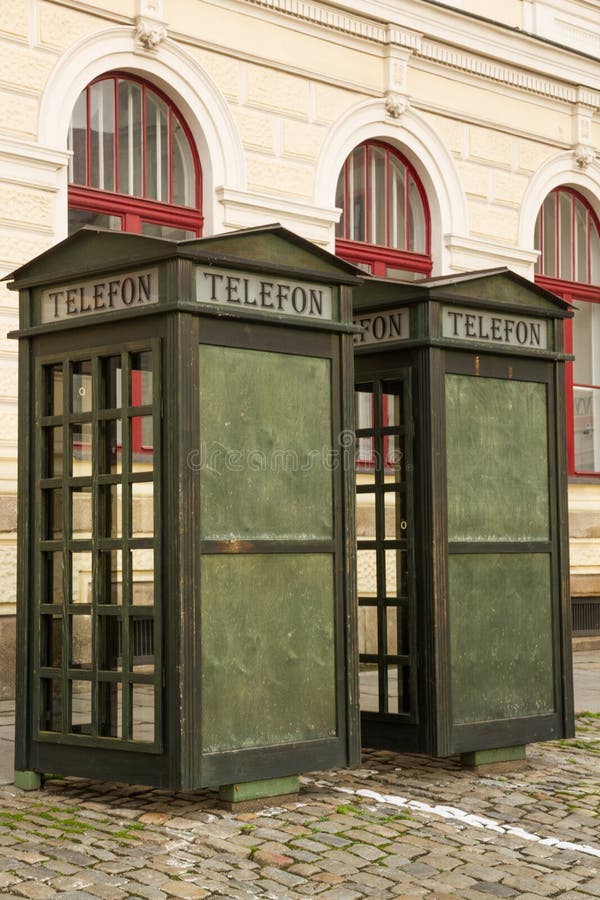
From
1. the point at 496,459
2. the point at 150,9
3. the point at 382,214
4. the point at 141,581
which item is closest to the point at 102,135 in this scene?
the point at 150,9

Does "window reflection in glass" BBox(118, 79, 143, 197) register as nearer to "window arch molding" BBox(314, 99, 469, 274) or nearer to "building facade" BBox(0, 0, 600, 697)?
"building facade" BBox(0, 0, 600, 697)

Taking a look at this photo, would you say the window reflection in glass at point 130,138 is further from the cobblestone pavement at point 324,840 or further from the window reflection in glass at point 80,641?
the cobblestone pavement at point 324,840

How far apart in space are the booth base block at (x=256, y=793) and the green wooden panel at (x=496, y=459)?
1.55m

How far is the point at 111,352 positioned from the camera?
20.7ft

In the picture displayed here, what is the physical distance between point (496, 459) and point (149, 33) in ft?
18.4

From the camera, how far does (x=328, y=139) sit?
42.3ft

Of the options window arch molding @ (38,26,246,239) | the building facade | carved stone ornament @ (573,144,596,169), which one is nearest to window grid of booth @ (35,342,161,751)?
the building facade

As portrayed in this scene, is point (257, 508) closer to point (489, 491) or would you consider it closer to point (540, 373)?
point (489, 491)

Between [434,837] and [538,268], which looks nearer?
[434,837]

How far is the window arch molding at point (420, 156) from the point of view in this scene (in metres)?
13.0

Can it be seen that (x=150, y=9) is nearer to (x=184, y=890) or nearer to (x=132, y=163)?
(x=132, y=163)

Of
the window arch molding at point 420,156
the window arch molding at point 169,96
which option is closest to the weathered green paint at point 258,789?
the window arch molding at point 169,96

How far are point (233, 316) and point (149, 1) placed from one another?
602 cm

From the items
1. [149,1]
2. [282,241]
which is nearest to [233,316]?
[282,241]
